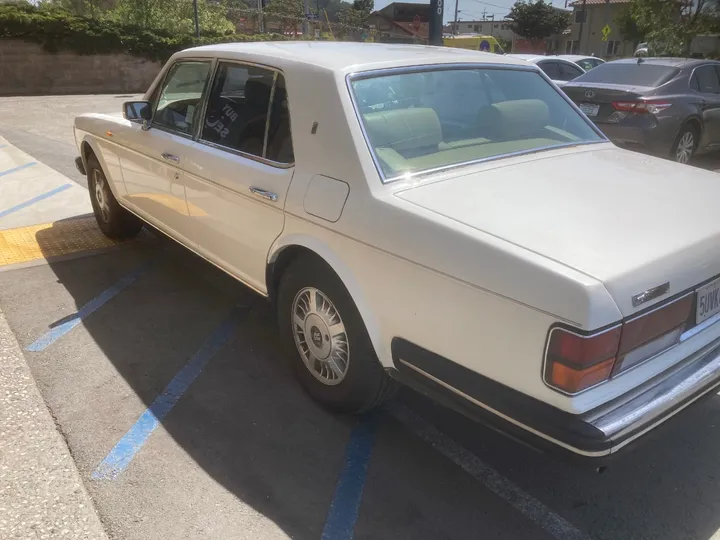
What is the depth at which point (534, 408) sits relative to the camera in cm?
209

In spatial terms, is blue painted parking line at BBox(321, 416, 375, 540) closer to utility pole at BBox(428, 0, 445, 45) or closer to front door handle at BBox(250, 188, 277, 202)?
front door handle at BBox(250, 188, 277, 202)

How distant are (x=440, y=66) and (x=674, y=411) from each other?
2060 millimetres

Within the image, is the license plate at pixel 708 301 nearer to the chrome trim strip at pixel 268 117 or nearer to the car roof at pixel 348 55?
the car roof at pixel 348 55

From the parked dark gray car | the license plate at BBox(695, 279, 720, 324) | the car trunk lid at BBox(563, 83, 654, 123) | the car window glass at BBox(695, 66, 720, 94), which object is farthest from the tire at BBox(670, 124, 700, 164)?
the license plate at BBox(695, 279, 720, 324)

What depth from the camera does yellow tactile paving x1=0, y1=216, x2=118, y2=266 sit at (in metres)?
5.49

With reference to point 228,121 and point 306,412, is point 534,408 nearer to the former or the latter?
point 306,412

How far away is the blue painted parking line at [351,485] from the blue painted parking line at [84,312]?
216 centimetres

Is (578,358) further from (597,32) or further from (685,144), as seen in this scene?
(597,32)

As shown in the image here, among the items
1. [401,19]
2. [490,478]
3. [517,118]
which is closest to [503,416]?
[490,478]

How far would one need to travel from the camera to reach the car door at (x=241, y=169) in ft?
10.5

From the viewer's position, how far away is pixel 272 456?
291 centimetres

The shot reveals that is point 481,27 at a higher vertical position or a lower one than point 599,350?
lower

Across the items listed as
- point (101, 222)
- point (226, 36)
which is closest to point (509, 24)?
point (226, 36)

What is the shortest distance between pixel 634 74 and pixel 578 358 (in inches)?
314
